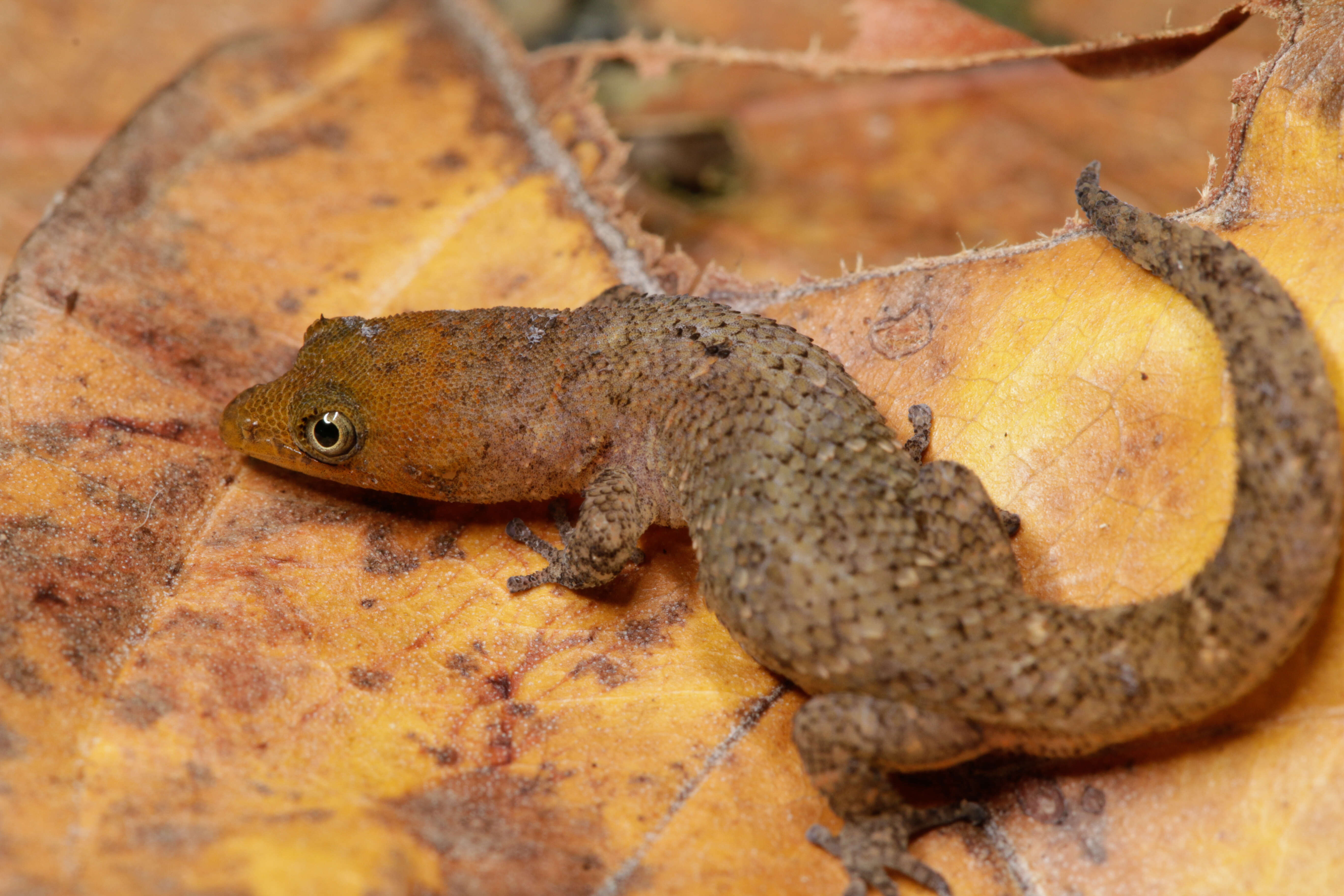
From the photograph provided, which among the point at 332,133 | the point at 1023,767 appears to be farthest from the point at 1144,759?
the point at 332,133

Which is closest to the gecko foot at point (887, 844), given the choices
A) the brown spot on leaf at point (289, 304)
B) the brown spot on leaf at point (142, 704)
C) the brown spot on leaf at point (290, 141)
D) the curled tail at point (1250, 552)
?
the curled tail at point (1250, 552)

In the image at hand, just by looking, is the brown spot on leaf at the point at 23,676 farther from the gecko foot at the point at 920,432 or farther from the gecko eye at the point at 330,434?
the gecko foot at the point at 920,432

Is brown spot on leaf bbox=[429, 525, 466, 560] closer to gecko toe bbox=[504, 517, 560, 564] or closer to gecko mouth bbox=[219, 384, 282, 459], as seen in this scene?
gecko toe bbox=[504, 517, 560, 564]

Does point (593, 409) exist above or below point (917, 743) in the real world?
above

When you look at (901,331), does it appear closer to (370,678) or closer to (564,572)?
(564,572)

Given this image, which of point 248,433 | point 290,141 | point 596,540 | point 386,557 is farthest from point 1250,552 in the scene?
point 290,141

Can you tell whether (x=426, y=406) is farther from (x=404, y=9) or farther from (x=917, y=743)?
(x=404, y=9)

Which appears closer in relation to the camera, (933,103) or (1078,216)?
(1078,216)
